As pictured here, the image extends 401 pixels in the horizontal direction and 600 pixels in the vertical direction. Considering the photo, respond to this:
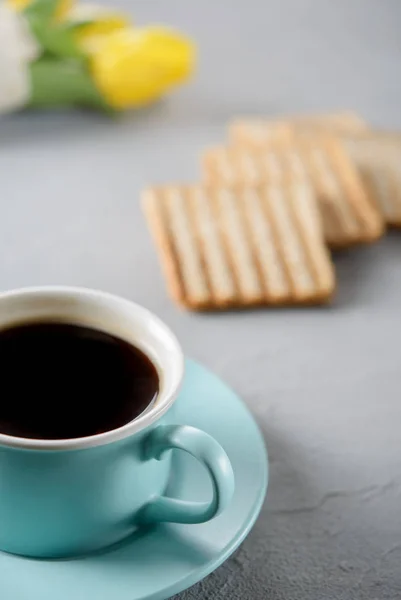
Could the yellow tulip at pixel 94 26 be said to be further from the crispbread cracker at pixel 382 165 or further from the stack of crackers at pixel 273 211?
the crispbread cracker at pixel 382 165

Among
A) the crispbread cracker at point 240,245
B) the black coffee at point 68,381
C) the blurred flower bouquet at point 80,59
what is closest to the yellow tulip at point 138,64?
the blurred flower bouquet at point 80,59

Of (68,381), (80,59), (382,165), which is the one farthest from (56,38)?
(68,381)

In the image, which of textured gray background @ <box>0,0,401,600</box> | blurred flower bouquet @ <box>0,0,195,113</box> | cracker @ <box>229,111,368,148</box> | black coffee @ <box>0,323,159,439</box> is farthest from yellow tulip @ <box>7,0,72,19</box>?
black coffee @ <box>0,323,159,439</box>

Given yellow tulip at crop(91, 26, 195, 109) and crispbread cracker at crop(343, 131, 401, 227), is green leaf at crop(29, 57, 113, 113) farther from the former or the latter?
crispbread cracker at crop(343, 131, 401, 227)

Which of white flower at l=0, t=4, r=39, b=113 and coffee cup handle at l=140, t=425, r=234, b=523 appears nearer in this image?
coffee cup handle at l=140, t=425, r=234, b=523

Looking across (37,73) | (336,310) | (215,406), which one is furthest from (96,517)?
(37,73)

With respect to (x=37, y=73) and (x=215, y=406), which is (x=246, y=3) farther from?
(x=215, y=406)
